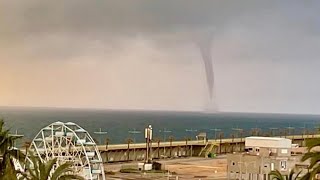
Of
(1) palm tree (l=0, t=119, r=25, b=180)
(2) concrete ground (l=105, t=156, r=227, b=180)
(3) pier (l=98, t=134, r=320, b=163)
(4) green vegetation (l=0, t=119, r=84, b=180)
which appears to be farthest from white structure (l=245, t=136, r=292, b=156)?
(1) palm tree (l=0, t=119, r=25, b=180)

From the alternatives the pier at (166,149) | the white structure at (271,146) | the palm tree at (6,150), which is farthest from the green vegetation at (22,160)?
the pier at (166,149)

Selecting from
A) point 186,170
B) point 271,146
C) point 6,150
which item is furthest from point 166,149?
point 6,150

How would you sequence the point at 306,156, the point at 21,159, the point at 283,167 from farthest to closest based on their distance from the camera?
the point at 283,167 → the point at 21,159 → the point at 306,156

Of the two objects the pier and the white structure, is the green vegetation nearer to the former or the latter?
the white structure

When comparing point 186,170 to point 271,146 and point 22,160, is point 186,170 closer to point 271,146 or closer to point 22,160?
point 271,146

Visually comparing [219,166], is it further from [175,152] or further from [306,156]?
[306,156]

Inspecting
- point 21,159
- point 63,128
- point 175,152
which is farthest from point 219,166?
point 21,159
